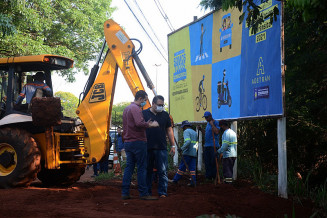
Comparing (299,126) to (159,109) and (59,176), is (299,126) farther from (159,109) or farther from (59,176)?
(59,176)

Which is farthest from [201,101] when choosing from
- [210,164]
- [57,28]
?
[57,28]

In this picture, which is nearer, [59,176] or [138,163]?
[138,163]

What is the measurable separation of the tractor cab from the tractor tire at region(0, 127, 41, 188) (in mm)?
676

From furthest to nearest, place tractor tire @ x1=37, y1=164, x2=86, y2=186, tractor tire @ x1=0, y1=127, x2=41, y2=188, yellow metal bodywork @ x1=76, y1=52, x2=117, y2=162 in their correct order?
tractor tire @ x1=37, y1=164, x2=86, y2=186
yellow metal bodywork @ x1=76, y1=52, x2=117, y2=162
tractor tire @ x1=0, y1=127, x2=41, y2=188

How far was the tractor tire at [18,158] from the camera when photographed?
343 inches

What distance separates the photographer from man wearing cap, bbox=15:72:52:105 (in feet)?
30.7

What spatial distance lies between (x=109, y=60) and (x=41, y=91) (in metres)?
1.88

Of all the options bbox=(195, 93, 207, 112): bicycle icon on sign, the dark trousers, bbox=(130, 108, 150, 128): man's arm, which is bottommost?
the dark trousers

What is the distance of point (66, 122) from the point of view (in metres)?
9.95

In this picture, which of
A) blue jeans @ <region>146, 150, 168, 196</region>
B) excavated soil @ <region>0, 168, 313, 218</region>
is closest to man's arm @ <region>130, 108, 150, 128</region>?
blue jeans @ <region>146, 150, 168, 196</region>

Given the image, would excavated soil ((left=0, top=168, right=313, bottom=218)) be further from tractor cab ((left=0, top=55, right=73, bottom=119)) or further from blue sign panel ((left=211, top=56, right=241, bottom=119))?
blue sign panel ((left=211, top=56, right=241, bottom=119))

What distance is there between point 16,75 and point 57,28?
14.7 metres

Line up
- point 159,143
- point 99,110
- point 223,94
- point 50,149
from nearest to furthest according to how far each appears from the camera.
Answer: point 159,143
point 50,149
point 99,110
point 223,94

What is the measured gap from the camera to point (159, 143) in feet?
26.6
